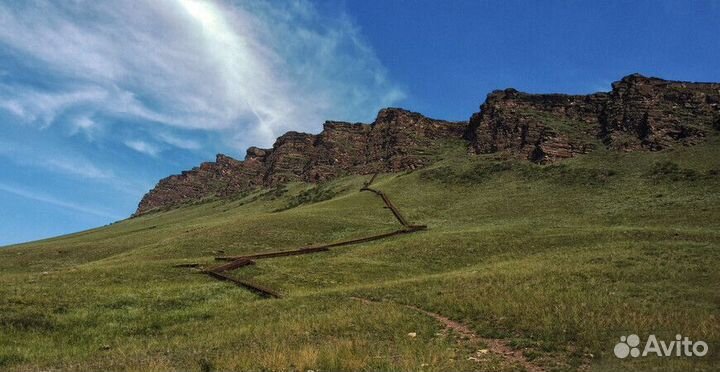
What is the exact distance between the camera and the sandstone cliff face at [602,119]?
91.2m

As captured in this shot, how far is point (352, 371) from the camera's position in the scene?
1127 centimetres

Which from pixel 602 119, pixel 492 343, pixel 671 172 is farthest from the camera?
pixel 602 119

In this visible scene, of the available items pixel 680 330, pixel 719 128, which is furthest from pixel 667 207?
pixel 719 128

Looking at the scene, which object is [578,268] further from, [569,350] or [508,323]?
[569,350]

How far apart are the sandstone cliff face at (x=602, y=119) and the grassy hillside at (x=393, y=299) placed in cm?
4094

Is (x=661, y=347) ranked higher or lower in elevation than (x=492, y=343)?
lower

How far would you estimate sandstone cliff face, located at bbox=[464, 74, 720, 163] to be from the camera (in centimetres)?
9119

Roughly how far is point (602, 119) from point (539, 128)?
13.3 meters

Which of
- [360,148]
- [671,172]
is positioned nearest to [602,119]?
[671,172]

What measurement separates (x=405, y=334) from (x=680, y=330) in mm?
Answer: 7566

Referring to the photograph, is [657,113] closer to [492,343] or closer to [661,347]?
[661,347]

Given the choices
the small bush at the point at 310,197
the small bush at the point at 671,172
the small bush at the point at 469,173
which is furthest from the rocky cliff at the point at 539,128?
the small bush at the point at 310,197

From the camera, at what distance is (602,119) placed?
105m

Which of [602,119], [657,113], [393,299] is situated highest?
[602,119]
